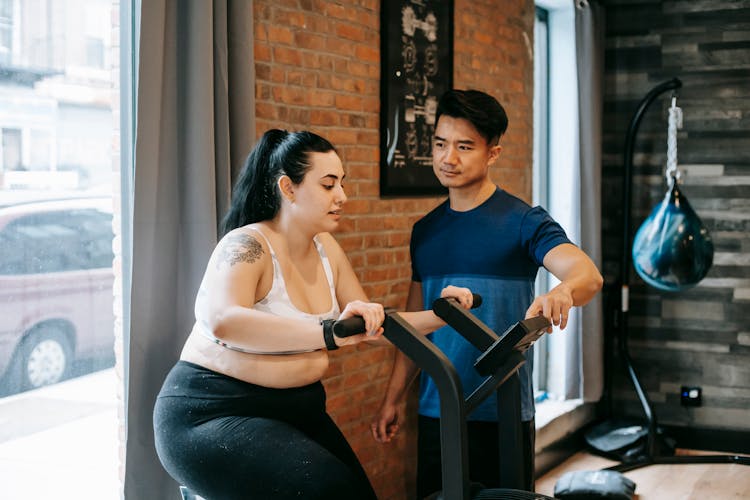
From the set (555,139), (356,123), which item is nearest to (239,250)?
(356,123)

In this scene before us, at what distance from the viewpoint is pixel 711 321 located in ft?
17.3

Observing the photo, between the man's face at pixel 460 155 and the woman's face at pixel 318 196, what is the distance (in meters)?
0.57

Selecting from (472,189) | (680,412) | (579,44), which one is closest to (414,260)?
(472,189)

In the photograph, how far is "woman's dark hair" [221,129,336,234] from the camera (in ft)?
7.23

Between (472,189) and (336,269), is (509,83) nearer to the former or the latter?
(472,189)

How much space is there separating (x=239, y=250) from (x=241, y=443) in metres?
0.42

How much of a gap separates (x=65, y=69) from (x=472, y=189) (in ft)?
3.89

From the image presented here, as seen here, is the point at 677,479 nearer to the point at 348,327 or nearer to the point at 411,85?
the point at 411,85

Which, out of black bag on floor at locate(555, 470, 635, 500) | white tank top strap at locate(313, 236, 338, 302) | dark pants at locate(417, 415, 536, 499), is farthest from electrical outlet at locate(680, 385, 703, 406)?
white tank top strap at locate(313, 236, 338, 302)

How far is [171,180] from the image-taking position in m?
2.42

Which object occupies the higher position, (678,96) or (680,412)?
(678,96)

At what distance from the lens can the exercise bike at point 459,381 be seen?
1.85 m

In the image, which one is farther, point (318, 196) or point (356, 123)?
point (356, 123)

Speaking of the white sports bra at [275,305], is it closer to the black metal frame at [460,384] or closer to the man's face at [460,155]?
the black metal frame at [460,384]
